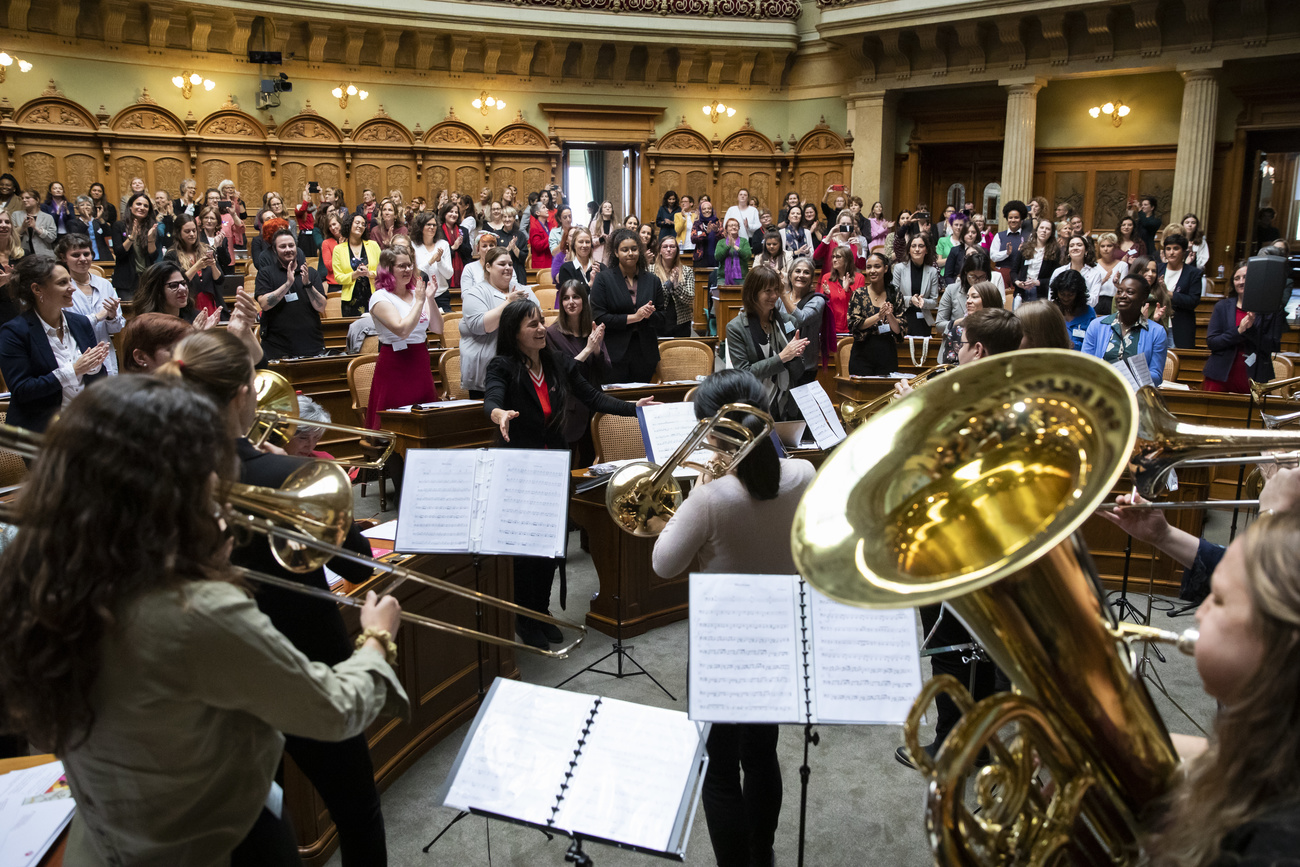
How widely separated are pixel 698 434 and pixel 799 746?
1.36 metres

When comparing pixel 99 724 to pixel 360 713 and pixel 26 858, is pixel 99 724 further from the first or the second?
pixel 26 858

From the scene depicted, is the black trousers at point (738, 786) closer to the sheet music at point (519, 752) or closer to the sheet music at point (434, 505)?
the sheet music at point (519, 752)

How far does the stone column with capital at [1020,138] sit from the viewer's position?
41.3 feet

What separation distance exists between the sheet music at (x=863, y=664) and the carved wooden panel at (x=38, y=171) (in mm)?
12852

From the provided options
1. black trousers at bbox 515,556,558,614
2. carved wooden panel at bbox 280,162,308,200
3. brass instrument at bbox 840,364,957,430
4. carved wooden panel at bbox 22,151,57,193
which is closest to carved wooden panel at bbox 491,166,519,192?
carved wooden panel at bbox 280,162,308,200

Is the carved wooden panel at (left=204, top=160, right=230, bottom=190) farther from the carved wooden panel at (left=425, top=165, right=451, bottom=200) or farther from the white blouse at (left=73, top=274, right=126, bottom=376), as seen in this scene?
the white blouse at (left=73, top=274, right=126, bottom=376)

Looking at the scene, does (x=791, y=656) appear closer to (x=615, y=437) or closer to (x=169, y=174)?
(x=615, y=437)

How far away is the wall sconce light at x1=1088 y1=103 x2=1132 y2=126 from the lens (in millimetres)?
12711

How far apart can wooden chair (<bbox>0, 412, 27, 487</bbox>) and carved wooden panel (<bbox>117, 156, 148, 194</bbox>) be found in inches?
414

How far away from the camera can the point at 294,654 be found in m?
1.29

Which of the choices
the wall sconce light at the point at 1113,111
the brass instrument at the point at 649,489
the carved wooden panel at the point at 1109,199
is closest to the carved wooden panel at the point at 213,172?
the brass instrument at the point at 649,489

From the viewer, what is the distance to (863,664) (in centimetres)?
182

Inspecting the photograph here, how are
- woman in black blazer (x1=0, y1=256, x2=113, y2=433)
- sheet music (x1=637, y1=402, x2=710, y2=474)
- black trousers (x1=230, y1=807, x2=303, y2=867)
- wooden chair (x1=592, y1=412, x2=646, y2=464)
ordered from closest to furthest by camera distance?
black trousers (x1=230, y1=807, x2=303, y2=867), sheet music (x1=637, y1=402, x2=710, y2=474), woman in black blazer (x1=0, y1=256, x2=113, y2=433), wooden chair (x1=592, y1=412, x2=646, y2=464)

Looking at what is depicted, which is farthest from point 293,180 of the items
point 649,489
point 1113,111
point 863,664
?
point 863,664
